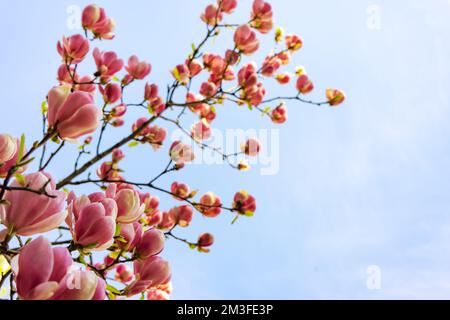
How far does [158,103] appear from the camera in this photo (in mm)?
2283

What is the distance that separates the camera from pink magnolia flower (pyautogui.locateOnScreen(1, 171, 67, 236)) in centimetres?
53

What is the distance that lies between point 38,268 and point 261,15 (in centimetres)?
224

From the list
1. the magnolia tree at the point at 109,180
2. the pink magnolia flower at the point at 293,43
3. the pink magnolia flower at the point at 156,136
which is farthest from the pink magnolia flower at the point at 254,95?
the pink magnolia flower at the point at 293,43

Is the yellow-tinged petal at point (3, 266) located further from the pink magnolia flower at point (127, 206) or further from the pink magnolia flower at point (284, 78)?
the pink magnolia flower at point (284, 78)

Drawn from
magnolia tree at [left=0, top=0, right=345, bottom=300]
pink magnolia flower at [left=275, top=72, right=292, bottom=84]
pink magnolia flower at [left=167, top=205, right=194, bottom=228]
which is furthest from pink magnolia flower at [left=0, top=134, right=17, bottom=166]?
pink magnolia flower at [left=275, top=72, right=292, bottom=84]

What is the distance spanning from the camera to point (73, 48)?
55.9 inches

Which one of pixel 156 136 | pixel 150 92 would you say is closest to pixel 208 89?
Answer: pixel 150 92

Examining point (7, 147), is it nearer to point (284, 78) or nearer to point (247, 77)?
point (247, 77)

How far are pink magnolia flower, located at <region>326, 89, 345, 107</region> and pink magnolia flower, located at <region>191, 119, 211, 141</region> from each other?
0.89 m

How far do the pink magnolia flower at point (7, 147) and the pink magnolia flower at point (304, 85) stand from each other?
2.36 meters

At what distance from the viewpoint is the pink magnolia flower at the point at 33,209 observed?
1.74ft

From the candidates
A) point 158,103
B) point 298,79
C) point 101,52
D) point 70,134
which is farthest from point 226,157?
Answer: point 70,134
